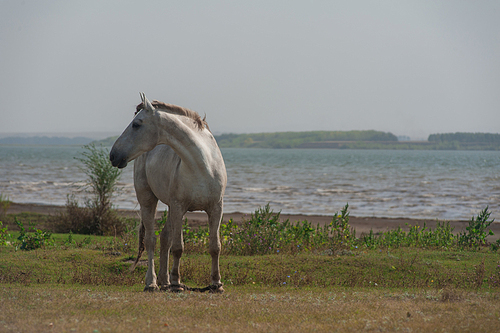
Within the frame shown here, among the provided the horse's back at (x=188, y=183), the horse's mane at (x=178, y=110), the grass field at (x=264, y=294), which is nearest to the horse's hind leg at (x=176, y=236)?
the horse's back at (x=188, y=183)

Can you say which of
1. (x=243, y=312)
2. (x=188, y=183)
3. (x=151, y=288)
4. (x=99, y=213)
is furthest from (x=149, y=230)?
(x=99, y=213)

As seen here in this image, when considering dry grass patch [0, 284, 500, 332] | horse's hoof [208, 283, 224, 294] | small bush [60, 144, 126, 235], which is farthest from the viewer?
small bush [60, 144, 126, 235]

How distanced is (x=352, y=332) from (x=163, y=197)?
418 centimetres

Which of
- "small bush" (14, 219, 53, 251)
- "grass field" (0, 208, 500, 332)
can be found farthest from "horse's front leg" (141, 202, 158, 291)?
"small bush" (14, 219, 53, 251)

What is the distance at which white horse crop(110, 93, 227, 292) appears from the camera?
692 centimetres

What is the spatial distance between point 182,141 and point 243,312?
271 cm

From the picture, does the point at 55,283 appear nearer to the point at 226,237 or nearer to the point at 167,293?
the point at 167,293

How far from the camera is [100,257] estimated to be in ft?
34.4

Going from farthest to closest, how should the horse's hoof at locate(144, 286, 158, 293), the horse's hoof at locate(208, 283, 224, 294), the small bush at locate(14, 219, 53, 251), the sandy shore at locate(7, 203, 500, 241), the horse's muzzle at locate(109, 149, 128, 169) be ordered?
the sandy shore at locate(7, 203, 500, 241), the small bush at locate(14, 219, 53, 251), the horse's hoof at locate(144, 286, 158, 293), the horse's hoof at locate(208, 283, 224, 294), the horse's muzzle at locate(109, 149, 128, 169)

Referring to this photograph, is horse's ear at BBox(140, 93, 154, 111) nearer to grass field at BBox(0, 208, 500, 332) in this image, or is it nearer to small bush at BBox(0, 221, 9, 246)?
grass field at BBox(0, 208, 500, 332)

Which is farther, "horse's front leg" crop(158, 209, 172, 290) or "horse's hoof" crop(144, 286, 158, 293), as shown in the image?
"horse's front leg" crop(158, 209, 172, 290)

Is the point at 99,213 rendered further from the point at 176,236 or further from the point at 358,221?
the point at 358,221

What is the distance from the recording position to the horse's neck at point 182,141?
703 cm

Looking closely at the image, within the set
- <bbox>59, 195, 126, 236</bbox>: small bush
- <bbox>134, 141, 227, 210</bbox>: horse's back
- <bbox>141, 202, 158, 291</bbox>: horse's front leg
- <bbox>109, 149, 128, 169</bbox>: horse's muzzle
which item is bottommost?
<bbox>59, 195, 126, 236</bbox>: small bush
